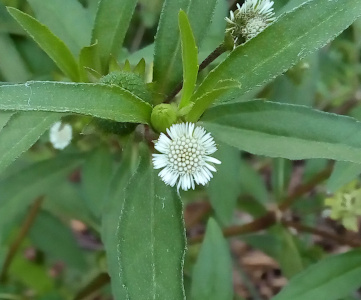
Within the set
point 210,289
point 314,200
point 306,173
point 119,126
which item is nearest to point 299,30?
point 119,126

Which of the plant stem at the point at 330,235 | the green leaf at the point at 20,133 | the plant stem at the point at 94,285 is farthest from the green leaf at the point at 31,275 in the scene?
the green leaf at the point at 20,133

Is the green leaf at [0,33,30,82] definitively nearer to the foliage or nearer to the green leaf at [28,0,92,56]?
the foliage

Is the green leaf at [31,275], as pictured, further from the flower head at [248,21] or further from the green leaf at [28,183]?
the flower head at [248,21]

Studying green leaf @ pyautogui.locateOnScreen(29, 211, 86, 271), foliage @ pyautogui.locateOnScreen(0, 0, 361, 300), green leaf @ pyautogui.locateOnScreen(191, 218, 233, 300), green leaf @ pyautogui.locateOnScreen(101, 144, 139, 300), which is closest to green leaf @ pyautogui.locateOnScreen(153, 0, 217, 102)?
foliage @ pyautogui.locateOnScreen(0, 0, 361, 300)

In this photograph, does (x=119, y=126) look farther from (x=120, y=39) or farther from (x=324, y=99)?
(x=324, y=99)

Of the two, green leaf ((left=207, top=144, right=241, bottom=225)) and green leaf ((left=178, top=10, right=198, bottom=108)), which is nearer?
green leaf ((left=178, top=10, right=198, bottom=108))

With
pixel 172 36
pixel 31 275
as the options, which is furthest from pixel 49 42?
pixel 31 275

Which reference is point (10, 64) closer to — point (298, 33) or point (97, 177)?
point (97, 177)
